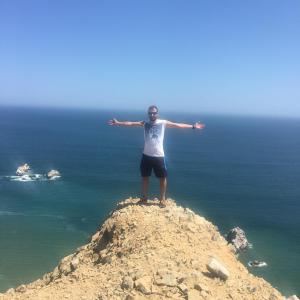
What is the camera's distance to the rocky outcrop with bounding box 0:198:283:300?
10695mm

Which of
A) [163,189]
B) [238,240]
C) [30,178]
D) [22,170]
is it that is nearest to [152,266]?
[163,189]

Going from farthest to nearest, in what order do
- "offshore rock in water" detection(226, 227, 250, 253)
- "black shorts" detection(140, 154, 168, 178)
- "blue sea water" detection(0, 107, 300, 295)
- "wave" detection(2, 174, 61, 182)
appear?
"wave" detection(2, 174, 61, 182) → "offshore rock in water" detection(226, 227, 250, 253) → "blue sea water" detection(0, 107, 300, 295) → "black shorts" detection(140, 154, 168, 178)

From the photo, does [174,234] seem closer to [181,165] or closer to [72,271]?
[72,271]

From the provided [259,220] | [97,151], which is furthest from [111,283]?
[97,151]

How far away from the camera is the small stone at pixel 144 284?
1046cm

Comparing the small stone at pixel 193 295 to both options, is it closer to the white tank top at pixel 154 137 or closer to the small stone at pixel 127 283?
the small stone at pixel 127 283

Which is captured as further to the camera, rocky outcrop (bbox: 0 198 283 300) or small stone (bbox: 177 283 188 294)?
rocky outcrop (bbox: 0 198 283 300)

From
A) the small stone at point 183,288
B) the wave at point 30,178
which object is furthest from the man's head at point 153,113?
the wave at point 30,178

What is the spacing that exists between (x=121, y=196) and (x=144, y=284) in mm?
80426

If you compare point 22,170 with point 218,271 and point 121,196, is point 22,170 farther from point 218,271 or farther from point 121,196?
point 218,271

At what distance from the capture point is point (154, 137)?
1496 centimetres

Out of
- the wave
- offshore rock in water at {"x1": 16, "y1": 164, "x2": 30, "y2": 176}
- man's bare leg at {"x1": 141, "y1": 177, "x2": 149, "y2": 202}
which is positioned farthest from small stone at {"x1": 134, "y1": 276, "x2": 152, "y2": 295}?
offshore rock in water at {"x1": 16, "y1": 164, "x2": 30, "y2": 176}

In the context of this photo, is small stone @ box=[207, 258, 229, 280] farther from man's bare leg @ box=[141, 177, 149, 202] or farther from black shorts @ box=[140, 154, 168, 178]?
man's bare leg @ box=[141, 177, 149, 202]

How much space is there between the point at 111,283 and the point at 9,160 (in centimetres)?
11970
